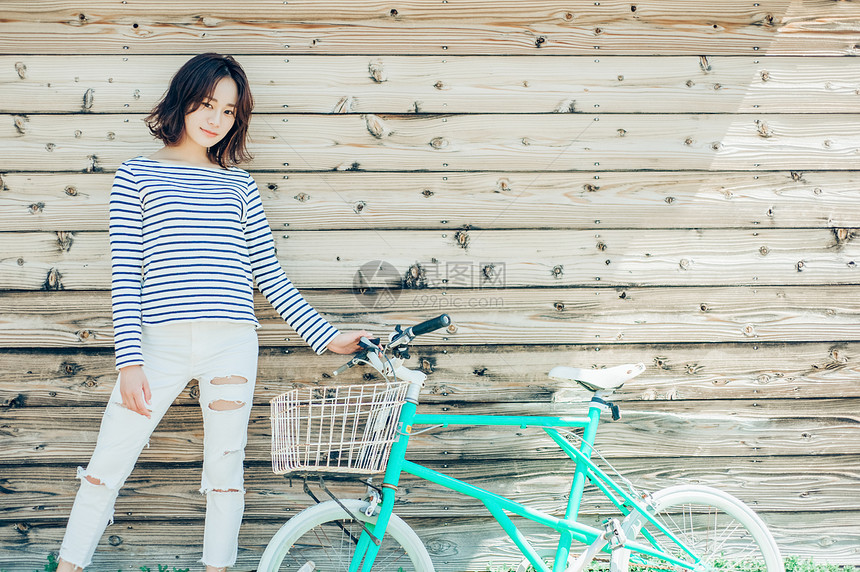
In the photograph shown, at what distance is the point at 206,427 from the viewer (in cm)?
194

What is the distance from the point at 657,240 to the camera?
2.40m

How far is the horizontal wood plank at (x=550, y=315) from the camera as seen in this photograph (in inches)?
90.5

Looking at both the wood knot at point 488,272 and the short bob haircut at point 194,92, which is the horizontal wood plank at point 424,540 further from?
the short bob haircut at point 194,92

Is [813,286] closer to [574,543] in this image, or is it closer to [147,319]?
[574,543]

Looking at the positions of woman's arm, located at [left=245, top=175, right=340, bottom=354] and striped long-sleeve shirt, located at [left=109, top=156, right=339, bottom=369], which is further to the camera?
woman's arm, located at [left=245, top=175, right=340, bottom=354]

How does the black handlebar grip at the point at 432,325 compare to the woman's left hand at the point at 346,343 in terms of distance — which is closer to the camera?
the black handlebar grip at the point at 432,325

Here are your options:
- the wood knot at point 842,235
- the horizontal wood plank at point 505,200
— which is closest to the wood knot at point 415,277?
the horizontal wood plank at point 505,200

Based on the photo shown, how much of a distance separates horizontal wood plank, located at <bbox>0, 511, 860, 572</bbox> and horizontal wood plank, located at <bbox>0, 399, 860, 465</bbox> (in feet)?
0.91

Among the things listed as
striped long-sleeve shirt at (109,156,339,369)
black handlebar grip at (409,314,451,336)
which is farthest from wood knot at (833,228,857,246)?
striped long-sleeve shirt at (109,156,339,369)

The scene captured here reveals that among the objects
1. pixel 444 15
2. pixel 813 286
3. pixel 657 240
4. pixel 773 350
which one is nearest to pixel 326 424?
pixel 657 240

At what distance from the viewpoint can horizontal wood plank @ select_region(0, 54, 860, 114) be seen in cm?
226

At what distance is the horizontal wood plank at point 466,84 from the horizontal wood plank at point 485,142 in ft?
0.14

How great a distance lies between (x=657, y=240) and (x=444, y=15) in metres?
1.21

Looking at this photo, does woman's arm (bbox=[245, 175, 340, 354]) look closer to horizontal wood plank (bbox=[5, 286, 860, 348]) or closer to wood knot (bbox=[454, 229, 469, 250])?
horizontal wood plank (bbox=[5, 286, 860, 348])
